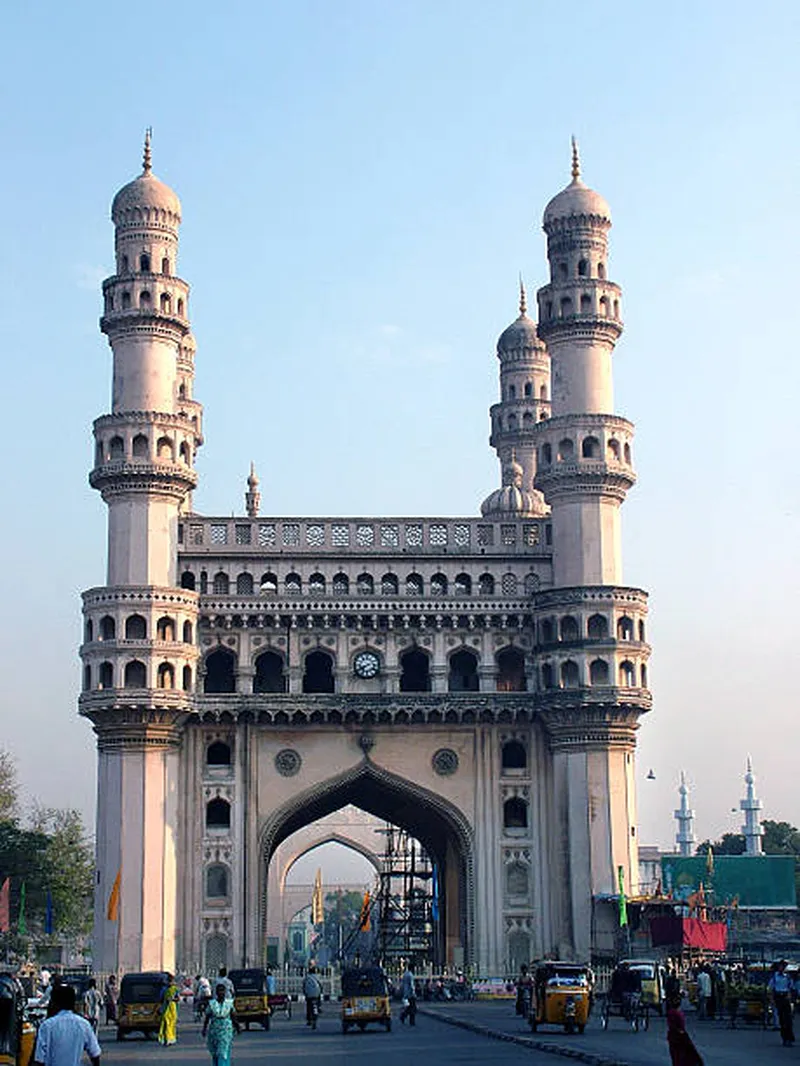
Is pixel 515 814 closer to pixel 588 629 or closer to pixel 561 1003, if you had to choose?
pixel 588 629

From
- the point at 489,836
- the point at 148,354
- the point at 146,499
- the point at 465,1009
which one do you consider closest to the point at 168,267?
the point at 148,354

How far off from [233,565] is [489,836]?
11581 mm

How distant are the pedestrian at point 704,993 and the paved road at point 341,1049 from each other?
5.50 m

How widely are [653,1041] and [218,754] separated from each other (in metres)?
26.2

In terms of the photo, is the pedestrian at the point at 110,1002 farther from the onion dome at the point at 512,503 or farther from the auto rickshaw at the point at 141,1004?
the onion dome at the point at 512,503

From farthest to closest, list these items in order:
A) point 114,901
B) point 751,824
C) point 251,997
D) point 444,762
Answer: point 751,824, point 444,762, point 114,901, point 251,997

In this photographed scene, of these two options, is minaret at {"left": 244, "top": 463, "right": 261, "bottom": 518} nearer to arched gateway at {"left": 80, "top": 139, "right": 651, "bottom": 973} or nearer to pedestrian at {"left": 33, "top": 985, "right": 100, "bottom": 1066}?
arched gateway at {"left": 80, "top": 139, "right": 651, "bottom": 973}

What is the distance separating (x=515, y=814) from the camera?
54.1 metres

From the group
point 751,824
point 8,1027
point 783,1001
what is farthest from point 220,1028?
point 751,824

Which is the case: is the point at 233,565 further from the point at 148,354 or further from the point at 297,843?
the point at 297,843

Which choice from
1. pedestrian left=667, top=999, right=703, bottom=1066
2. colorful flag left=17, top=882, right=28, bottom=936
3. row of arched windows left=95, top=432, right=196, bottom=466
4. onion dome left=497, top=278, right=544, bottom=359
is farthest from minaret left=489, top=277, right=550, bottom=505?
pedestrian left=667, top=999, right=703, bottom=1066

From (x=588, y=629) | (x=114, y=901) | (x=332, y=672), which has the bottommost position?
(x=114, y=901)

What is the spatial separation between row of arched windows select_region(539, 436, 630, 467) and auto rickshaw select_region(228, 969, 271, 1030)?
22517mm

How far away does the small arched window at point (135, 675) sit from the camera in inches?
1999
